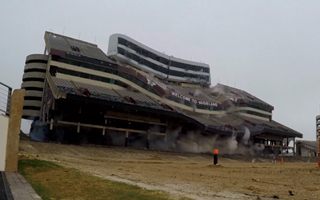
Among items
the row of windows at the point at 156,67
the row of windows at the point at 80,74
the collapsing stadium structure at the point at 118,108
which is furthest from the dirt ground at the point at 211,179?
the row of windows at the point at 156,67

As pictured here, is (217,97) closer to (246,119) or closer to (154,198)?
(246,119)

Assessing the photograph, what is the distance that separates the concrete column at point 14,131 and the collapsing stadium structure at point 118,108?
43173 mm

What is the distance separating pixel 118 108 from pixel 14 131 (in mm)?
49782

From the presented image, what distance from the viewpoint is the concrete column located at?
20.6 meters

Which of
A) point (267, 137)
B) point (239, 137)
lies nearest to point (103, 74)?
point (239, 137)

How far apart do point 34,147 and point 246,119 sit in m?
81.6

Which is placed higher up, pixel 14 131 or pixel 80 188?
pixel 14 131

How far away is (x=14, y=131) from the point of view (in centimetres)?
2091

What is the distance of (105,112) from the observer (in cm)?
7225

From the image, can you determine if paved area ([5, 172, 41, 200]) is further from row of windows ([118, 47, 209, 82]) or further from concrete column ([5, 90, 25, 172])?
row of windows ([118, 47, 209, 82])

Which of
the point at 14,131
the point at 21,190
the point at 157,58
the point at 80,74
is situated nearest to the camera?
the point at 21,190

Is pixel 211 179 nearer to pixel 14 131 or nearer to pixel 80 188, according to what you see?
pixel 80 188

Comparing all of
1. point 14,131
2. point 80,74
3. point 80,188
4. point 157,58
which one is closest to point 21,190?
point 80,188

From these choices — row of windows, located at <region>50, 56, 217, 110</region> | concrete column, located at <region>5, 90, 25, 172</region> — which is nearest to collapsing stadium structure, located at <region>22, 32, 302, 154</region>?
row of windows, located at <region>50, 56, 217, 110</region>
